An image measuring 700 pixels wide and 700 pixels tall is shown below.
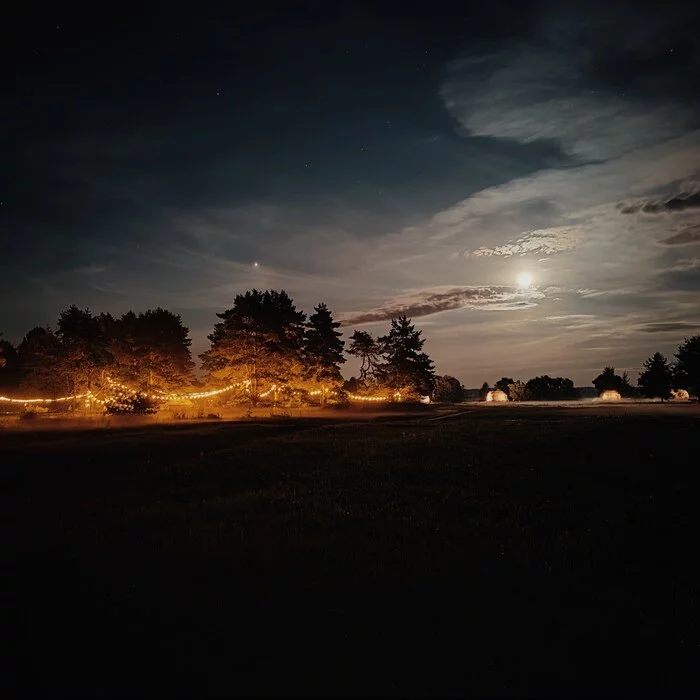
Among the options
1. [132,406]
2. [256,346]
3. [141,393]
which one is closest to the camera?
[132,406]

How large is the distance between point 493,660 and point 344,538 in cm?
400

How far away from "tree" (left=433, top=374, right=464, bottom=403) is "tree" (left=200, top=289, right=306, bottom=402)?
4423 centimetres

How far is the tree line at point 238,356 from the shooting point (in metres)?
41.9

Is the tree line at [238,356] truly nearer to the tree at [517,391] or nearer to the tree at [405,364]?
the tree at [405,364]

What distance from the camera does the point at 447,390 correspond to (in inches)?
3391

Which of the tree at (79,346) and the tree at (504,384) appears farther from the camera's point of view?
the tree at (504,384)

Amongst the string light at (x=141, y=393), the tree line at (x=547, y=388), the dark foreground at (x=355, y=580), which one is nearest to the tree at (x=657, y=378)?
the tree line at (x=547, y=388)

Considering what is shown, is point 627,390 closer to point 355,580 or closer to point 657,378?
point 657,378

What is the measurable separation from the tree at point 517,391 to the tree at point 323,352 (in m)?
44.0

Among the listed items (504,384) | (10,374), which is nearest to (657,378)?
(504,384)

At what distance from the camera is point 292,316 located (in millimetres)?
47656

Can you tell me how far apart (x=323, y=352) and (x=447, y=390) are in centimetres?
4077

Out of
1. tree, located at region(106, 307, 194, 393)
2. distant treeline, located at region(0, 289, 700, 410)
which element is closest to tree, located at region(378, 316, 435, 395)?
distant treeline, located at region(0, 289, 700, 410)

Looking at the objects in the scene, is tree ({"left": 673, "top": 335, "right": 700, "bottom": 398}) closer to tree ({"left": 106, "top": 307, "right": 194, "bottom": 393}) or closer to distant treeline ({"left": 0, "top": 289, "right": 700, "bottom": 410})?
distant treeline ({"left": 0, "top": 289, "right": 700, "bottom": 410})
